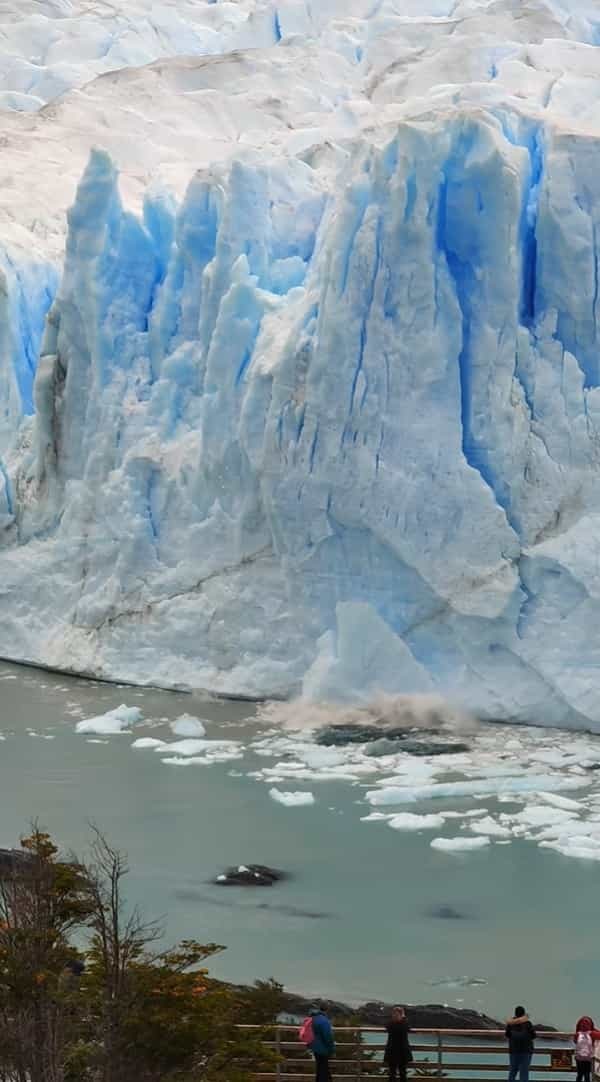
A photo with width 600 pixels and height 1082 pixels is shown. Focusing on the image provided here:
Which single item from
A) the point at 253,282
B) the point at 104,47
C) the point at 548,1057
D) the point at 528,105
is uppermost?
the point at 104,47

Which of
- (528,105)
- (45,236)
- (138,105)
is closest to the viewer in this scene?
(528,105)

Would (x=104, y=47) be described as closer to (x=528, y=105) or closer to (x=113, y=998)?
(x=528, y=105)

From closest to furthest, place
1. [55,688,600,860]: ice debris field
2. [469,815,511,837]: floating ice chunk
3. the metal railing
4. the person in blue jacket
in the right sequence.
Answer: the person in blue jacket → the metal railing → [469,815,511,837]: floating ice chunk → [55,688,600,860]: ice debris field

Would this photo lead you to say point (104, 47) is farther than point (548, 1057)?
Yes

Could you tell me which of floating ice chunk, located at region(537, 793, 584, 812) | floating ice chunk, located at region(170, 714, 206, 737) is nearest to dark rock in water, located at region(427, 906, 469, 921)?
floating ice chunk, located at region(537, 793, 584, 812)

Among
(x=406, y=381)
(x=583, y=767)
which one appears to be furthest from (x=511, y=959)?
(x=406, y=381)

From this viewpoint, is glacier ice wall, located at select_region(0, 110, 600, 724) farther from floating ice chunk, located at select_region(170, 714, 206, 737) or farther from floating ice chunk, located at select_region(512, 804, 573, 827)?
floating ice chunk, located at select_region(512, 804, 573, 827)

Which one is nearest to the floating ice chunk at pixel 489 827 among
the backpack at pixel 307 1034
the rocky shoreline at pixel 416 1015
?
the rocky shoreline at pixel 416 1015
